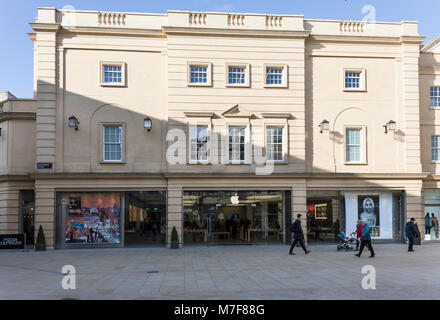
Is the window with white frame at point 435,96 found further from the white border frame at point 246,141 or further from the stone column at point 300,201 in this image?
the white border frame at point 246,141

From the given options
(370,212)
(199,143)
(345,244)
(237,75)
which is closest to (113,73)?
(199,143)

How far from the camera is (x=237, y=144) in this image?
2480 centimetres

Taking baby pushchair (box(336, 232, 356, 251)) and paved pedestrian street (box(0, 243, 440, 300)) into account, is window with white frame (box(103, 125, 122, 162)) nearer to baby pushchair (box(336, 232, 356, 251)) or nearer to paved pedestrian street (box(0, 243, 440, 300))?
paved pedestrian street (box(0, 243, 440, 300))

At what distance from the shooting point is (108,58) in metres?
24.5

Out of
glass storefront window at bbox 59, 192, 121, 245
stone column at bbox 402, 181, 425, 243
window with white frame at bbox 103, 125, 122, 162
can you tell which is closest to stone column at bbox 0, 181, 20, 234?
glass storefront window at bbox 59, 192, 121, 245

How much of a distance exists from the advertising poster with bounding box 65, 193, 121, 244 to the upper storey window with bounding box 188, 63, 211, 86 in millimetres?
7257

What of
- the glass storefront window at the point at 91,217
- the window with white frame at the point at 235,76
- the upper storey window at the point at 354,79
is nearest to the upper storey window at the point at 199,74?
the window with white frame at the point at 235,76

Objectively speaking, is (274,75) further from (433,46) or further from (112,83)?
(433,46)

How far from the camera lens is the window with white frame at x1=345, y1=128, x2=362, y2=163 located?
2558cm

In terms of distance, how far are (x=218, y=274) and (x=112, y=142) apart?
12111 millimetres

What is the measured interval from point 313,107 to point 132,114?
32.1 feet

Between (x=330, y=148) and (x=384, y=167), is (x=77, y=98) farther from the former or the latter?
(x=384, y=167)

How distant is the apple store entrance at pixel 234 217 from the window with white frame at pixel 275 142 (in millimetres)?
2053
